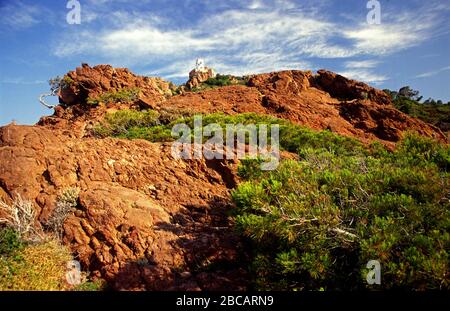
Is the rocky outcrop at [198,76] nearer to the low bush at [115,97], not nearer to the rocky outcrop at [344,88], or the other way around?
the rocky outcrop at [344,88]

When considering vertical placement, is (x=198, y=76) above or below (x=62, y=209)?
above

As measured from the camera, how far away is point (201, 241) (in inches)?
285

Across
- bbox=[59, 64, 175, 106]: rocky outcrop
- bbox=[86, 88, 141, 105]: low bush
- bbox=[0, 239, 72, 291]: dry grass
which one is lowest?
bbox=[0, 239, 72, 291]: dry grass

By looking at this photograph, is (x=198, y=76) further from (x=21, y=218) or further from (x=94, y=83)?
(x=21, y=218)

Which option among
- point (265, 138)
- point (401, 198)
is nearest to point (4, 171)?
point (401, 198)

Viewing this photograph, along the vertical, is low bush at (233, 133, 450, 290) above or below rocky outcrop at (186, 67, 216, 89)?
below

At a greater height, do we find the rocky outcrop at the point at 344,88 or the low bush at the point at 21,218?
the rocky outcrop at the point at 344,88

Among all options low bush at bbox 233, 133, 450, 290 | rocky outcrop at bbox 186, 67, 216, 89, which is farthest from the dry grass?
rocky outcrop at bbox 186, 67, 216, 89

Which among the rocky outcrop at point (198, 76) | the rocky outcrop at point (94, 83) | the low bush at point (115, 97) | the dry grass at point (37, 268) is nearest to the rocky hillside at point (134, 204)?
the dry grass at point (37, 268)

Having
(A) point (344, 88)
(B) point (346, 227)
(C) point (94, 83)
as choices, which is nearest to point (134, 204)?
(B) point (346, 227)

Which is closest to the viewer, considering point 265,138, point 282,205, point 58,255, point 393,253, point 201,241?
point 393,253

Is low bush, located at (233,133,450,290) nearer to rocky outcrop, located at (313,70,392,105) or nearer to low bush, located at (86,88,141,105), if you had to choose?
low bush, located at (86,88,141,105)
